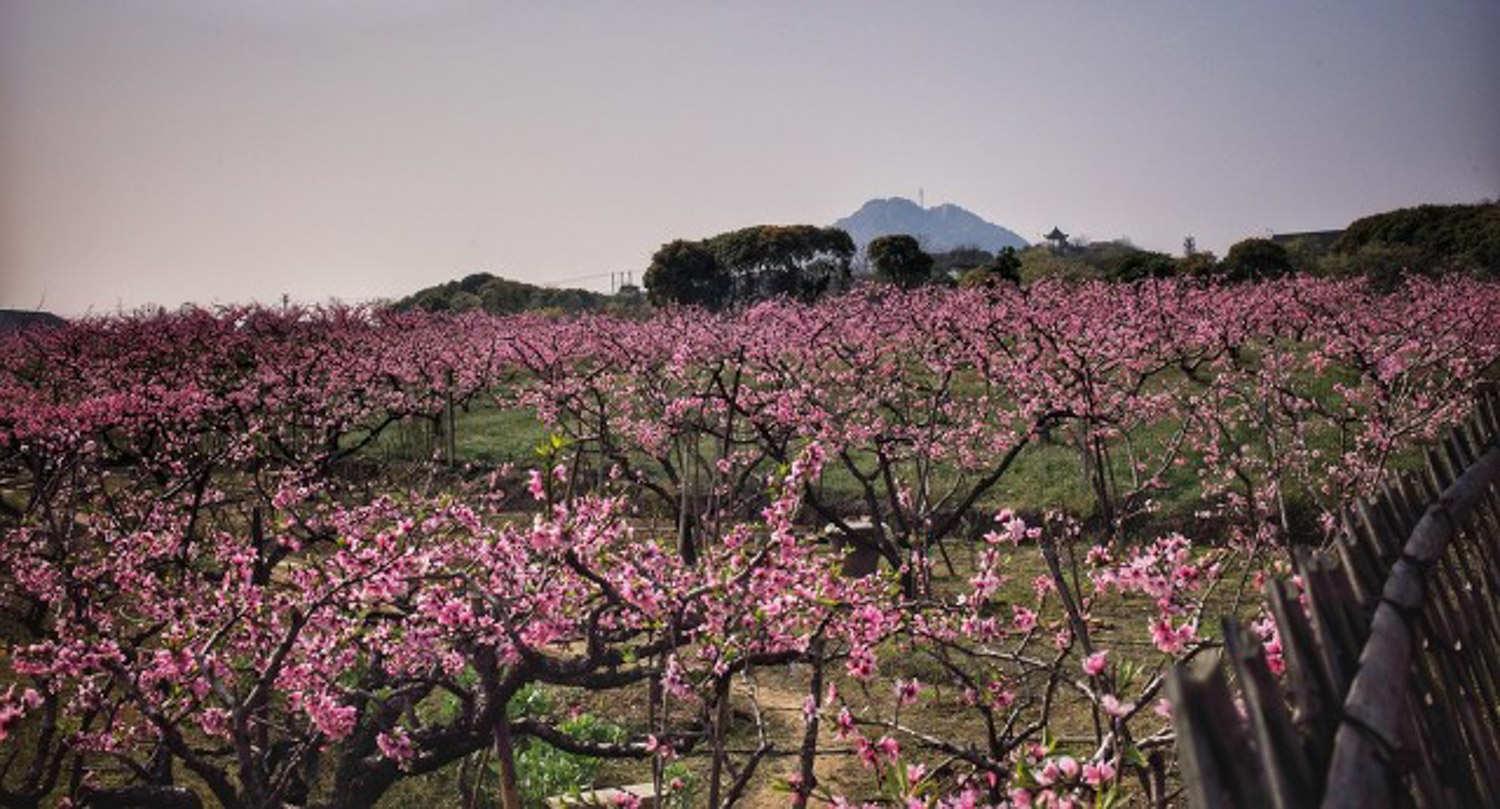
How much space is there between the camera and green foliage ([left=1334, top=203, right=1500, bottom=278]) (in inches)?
1437

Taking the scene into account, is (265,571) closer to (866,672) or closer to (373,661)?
(373,661)

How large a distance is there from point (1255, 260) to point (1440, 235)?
29.4 ft

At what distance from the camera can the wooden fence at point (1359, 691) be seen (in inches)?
60.4

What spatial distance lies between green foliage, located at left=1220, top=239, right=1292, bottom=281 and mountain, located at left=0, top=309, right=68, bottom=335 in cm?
3734

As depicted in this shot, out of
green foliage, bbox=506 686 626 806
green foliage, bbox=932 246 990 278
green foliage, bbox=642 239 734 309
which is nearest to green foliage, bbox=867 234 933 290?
green foliage, bbox=642 239 734 309

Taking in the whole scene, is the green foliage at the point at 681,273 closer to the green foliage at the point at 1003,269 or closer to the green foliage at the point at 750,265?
the green foliage at the point at 750,265

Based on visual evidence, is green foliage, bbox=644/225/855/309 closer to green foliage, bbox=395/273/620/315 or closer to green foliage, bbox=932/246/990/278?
green foliage, bbox=395/273/620/315

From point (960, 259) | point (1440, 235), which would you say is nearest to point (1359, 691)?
point (1440, 235)

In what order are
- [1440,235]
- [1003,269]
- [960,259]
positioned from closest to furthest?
[1003,269], [1440,235], [960,259]

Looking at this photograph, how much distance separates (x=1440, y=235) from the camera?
40500 millimetres

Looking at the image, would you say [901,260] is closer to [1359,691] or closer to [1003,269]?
[1003,269]

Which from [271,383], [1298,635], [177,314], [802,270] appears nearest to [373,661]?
[1298,635]

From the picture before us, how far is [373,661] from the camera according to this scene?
6.71 meters

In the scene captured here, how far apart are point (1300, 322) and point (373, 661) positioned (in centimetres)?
1960
